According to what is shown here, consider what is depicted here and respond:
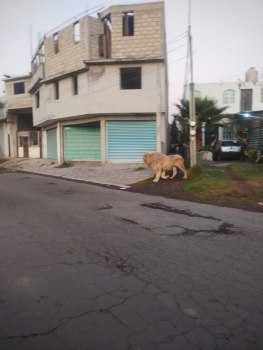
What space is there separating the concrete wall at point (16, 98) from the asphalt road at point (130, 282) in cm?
2418

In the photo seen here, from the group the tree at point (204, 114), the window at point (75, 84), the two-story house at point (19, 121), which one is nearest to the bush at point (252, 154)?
the tree at point (204, 114)

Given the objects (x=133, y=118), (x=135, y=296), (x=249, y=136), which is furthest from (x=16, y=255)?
(x=249, y=136)

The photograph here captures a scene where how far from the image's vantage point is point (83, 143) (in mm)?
21547

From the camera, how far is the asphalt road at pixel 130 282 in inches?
102

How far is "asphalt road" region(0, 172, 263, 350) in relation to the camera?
259 cm

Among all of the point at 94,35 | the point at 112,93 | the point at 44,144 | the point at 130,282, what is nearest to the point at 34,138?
the point at 44,144

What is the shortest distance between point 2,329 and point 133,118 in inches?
675

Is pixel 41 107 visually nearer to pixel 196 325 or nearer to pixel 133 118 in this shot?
pixel 133 118

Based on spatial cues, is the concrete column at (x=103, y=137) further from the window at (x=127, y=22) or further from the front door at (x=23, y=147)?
the front door at (x=23, y=147)

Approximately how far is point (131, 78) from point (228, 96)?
66.1 ft

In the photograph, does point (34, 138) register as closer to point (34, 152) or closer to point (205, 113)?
point (34, 152)

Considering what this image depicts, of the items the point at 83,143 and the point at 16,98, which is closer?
the point at 83,143

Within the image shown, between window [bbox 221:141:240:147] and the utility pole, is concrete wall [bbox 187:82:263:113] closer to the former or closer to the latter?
window [bbox 221:141:240:147]

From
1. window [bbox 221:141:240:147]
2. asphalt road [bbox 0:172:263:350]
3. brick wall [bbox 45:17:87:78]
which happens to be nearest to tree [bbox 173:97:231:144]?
window [bbox 221:141:240:147]
